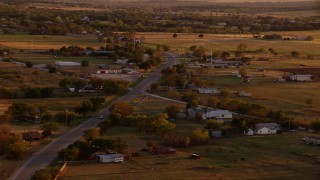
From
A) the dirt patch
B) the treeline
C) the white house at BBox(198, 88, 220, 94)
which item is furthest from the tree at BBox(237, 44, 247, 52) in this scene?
the white house at BBox(198, 88, 220, 94)

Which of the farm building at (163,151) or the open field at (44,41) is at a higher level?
the farm building at (163,151)

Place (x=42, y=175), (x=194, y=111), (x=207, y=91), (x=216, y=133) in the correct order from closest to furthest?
(x=42, y=175) → (x=216, y=133) → (x=194, y=111) → (x=207, y=91)

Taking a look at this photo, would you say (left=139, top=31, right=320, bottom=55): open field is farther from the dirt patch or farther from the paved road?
the paved road

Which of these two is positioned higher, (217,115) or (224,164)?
(224,164)

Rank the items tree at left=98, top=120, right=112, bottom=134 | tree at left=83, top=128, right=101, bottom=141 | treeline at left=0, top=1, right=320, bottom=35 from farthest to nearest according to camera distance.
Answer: treeline at left=0, top=1, right=320, bottom=35, tree at left=98, top=120, right=112, bottom=134, tree at left=83, top=128, right=101, bottom=141

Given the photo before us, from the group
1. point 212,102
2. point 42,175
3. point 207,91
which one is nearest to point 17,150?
point 42,175

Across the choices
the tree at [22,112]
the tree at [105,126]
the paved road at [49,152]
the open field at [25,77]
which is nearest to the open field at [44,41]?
the open field at [25,77]

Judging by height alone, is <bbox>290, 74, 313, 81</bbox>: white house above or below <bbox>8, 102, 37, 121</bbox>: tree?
below

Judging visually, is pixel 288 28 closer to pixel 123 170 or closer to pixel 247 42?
pixel 247 42

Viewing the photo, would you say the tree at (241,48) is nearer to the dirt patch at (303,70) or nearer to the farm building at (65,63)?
the dirt patch at (303,70)

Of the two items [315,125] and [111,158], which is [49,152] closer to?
[111,158]

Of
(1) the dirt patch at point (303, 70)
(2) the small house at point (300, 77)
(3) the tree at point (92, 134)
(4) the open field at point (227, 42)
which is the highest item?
(3) the tree at point (92, 134)

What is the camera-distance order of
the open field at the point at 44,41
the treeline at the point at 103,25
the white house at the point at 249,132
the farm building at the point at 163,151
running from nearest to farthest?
the farm building at the point at 163,151 < the white house at the point at 249,132 < the open field at the point at 44,41 < the treeline at the point at 103,25
